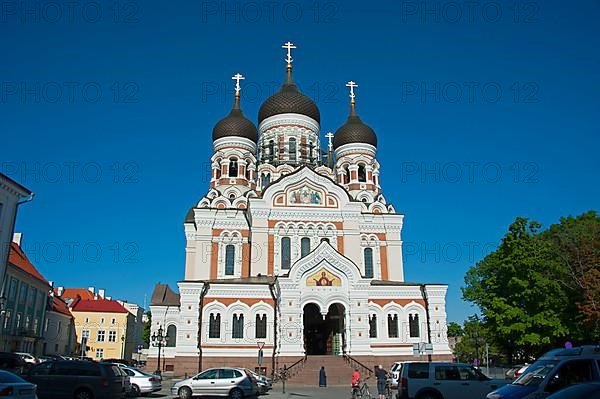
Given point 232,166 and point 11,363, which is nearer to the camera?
point 11,363

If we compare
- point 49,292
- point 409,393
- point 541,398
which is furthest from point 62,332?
point 541,398

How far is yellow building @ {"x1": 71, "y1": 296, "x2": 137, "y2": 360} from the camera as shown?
60031 mm

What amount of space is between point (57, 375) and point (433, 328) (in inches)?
993

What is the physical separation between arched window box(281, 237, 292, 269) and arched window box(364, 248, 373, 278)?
6.44 metres

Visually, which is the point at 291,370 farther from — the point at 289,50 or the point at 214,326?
the point at 289,50

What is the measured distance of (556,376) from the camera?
39.5 ft

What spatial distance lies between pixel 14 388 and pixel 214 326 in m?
22.6

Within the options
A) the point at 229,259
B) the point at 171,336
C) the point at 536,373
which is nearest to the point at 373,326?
the point at 229,259

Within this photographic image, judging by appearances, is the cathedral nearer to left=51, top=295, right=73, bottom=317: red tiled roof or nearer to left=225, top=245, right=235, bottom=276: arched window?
left=225, top=245, right=235, bottom=276: arched window

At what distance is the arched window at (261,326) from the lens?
33.4 metres

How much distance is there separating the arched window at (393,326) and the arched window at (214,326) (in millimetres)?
11320

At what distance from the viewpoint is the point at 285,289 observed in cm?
3259

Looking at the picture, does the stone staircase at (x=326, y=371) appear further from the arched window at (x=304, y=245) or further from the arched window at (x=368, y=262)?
the arched window at (x=368, y=262)

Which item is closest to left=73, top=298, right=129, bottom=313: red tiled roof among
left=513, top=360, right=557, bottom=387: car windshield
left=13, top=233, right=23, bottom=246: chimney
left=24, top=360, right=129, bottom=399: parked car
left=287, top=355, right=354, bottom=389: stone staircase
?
left=13, top=233, right=23, bottom=246: chimney
